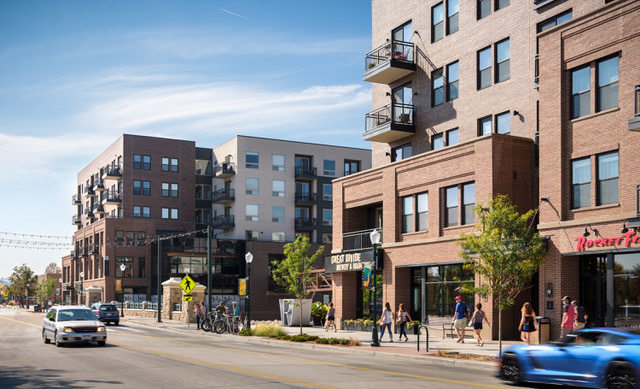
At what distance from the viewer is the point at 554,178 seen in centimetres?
2573

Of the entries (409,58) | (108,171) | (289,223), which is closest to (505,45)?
(409,58)

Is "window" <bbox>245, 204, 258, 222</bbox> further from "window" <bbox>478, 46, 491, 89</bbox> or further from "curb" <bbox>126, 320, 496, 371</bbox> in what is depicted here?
"window" <bbox>478, 46, 491, 89</bbox>

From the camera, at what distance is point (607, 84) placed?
24.3m

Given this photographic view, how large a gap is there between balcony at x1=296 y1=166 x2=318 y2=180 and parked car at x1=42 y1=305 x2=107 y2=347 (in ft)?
167

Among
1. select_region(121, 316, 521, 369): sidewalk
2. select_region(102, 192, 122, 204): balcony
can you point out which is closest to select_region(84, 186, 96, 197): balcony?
select_region(102, 192, 122, 204): balcony

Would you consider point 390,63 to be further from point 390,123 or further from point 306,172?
point 306,172

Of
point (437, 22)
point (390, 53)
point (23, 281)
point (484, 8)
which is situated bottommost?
point (23, 281)

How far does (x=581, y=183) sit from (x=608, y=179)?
3.90 feet

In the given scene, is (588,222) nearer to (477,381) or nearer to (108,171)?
(477,381)

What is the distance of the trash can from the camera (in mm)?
24375

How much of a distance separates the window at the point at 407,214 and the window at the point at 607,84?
37.1 ft

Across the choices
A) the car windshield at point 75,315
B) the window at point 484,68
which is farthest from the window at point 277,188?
the car windshield at point 75,315

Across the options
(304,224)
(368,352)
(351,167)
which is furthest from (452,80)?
(351,167)

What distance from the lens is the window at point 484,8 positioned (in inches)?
1254
